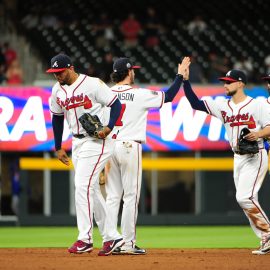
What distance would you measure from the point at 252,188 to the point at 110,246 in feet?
5.30

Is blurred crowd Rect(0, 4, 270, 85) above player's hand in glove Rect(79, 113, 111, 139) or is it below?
above

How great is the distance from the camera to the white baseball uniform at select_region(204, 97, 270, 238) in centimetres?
951

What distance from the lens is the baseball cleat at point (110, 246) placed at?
9.20 metres

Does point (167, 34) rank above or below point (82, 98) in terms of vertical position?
above

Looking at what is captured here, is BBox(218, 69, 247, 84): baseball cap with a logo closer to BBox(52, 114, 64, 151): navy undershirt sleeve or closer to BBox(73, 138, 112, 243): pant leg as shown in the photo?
BBox(73, 138, 112, 243): pant leg

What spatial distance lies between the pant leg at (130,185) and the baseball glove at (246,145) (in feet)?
3.50

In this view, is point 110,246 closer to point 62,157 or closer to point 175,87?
point 62,157

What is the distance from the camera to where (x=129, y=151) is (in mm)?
9406

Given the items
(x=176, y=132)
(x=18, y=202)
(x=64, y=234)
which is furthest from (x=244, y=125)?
(x=18, y=202)

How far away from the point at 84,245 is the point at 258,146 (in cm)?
214

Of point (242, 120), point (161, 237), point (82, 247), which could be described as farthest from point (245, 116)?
point (161, 237)

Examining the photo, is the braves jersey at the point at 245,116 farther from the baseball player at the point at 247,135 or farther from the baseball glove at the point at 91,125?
the baseball glove at the point at 91,125

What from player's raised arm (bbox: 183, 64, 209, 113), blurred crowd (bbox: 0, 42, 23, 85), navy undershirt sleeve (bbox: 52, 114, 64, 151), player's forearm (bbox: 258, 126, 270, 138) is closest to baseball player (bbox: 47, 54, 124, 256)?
navy undershirt sleeve (bbox: 52, 114, 64, 151)

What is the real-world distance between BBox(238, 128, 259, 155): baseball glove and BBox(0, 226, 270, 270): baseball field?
1.08 m
